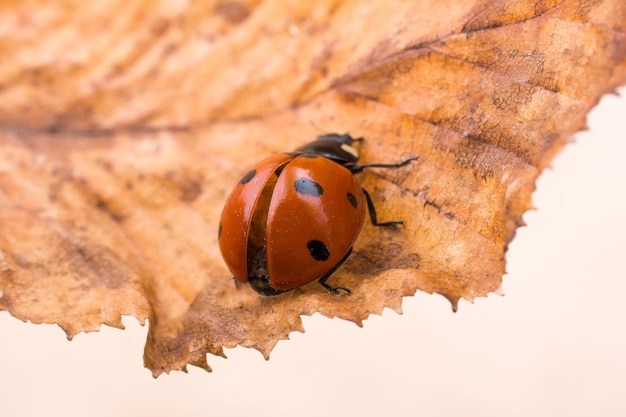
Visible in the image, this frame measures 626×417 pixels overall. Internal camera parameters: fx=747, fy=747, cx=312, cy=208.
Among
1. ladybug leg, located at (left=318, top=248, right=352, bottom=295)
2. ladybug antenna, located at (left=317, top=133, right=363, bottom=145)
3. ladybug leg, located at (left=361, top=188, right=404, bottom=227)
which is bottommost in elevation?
ladybug leg, located at (left=318, top=248, right=352, bottom=295)

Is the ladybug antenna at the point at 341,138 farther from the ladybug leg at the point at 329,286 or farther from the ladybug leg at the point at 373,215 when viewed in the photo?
the ladybug leg at the point at 329,286

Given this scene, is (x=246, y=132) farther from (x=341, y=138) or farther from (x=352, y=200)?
(x=352, y=200)

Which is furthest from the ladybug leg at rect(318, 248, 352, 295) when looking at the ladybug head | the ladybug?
the ladybug head

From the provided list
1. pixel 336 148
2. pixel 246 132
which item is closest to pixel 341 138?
pixel 336 148

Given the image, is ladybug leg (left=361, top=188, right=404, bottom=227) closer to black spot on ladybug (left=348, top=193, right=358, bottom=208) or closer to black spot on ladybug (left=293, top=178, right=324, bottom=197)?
black spot on ladybug (left=348, top=193, right=358, bottom=208)

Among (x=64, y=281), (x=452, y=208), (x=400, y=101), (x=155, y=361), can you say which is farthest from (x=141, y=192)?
(x=452, y=208)

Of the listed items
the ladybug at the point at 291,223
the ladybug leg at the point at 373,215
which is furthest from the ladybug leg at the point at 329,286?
the ladybug leg at the point at 373,215

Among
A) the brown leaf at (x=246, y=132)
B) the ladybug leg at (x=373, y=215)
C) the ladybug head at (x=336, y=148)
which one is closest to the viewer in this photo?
the brown leaf at (x=246, y=132)
